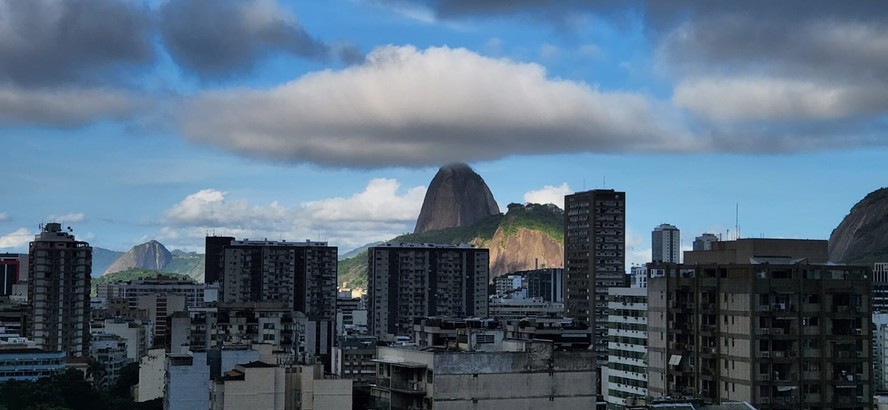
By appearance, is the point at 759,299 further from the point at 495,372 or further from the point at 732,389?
the point at 495,372

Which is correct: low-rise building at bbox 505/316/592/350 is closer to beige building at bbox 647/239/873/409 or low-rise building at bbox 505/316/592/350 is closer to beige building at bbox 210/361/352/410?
beige building at bbox 647/239/873/409

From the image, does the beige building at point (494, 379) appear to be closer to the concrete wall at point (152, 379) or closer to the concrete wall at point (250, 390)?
the concrete wall at point (250, 390)

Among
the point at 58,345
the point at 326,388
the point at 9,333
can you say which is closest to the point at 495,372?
the point at 326,388

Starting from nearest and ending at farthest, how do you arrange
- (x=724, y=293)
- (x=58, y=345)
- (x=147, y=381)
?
(x=724, y=293) < (x=147, y=381) < (x=58, y=345)

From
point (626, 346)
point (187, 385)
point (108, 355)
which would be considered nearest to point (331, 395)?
point (187, 385)

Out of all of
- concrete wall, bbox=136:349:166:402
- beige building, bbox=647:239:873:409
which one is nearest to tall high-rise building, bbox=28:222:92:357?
concrete wall, bbox=136:349:166:402
